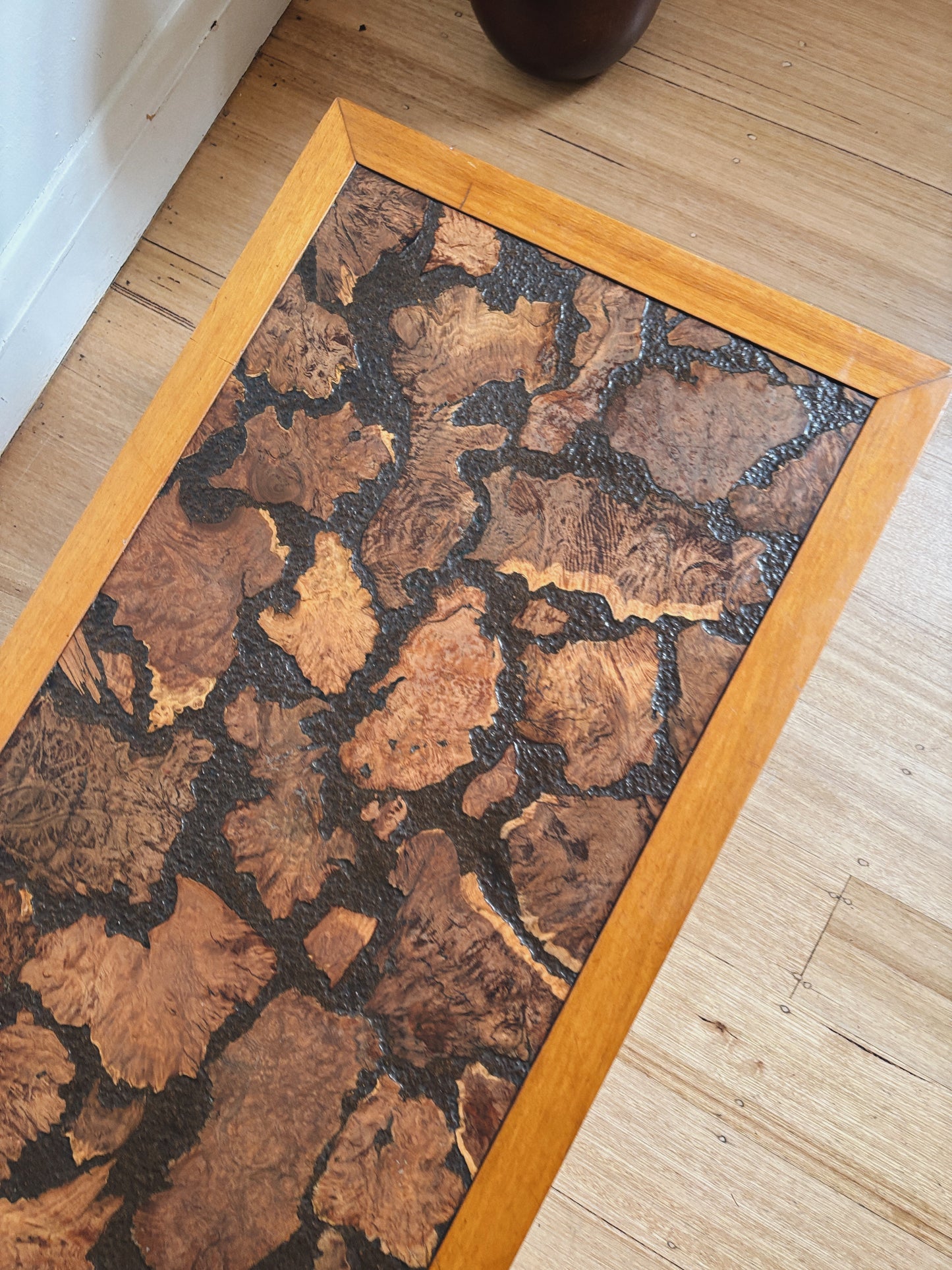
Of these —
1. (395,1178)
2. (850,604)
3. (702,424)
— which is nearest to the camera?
(395,1178)

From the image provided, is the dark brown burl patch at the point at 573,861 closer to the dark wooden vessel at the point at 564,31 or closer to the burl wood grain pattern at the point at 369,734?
the burl wood grain pattern at the point at 369,734

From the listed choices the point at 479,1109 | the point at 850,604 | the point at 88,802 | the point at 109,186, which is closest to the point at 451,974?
the point at 479,1109

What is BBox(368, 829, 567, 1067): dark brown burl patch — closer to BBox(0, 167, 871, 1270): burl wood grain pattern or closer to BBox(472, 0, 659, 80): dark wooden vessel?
BBox(0, 167, 871, 1270): burl wood grain pattern

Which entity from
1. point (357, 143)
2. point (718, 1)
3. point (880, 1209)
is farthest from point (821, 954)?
Answer: point (718, 1)

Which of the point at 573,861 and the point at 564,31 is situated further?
the point at 564,31

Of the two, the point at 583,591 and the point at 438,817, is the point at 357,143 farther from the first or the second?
the point at 438,817

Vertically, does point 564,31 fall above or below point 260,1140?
above

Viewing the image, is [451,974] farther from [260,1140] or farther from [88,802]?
[88,802]

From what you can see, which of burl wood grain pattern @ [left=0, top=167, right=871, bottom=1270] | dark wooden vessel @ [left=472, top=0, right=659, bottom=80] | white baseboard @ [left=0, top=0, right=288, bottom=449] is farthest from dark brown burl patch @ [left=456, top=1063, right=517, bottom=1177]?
dark wooden vessel @ [left=472, top=0, right=659, bottom=80]
